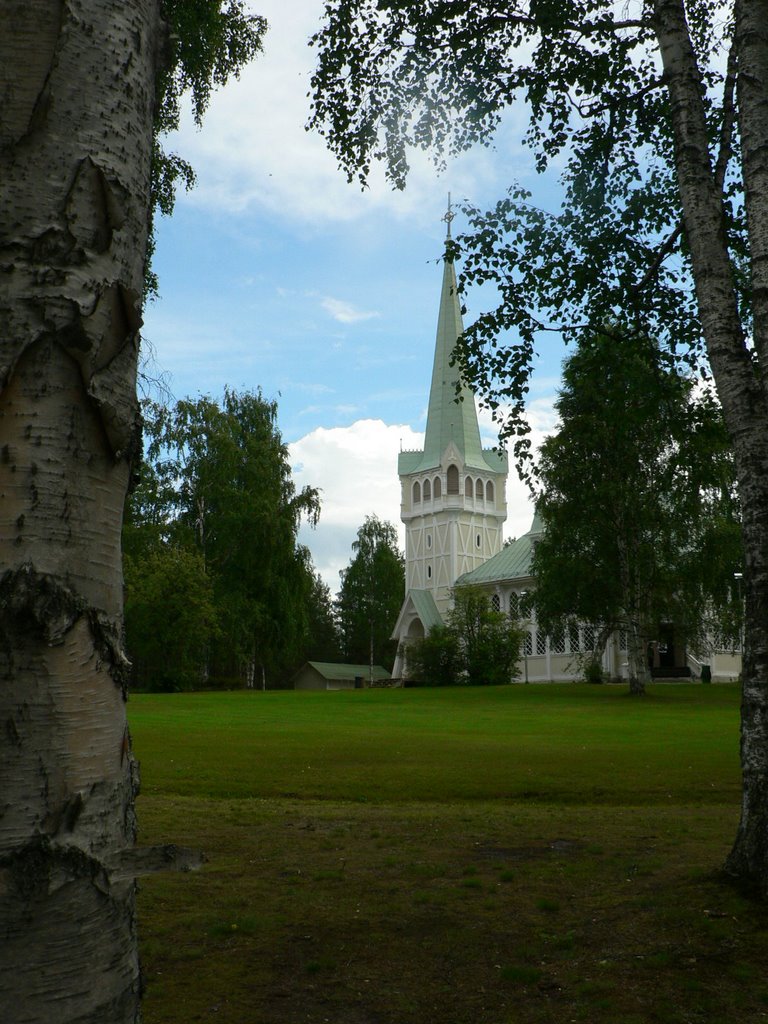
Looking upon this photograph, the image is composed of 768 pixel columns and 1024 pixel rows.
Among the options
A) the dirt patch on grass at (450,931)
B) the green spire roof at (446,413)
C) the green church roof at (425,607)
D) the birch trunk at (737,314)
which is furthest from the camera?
the green spire roof at (446,413)

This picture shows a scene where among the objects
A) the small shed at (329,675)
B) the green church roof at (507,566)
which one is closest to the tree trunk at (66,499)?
the green church roof at (507,566)

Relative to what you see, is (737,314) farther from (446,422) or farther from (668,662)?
(446,422)

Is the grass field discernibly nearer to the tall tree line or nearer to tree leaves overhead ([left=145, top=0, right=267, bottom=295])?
tree leaves overhead ([left=145, top=0, right=267, bottom=295])

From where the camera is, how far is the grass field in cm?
451

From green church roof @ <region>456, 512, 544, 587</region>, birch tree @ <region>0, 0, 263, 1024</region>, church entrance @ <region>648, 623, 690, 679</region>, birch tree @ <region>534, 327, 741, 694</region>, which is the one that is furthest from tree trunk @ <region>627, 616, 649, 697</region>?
birch tree @ <region>0, 0, 263, 1024</region>

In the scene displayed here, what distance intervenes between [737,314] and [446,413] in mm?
59824

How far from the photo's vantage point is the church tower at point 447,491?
62.7 meters

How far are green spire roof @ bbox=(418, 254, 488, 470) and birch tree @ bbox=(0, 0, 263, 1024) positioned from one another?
61.4m

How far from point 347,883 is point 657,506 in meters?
25.6

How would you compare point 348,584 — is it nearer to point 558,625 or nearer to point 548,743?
point 558,625

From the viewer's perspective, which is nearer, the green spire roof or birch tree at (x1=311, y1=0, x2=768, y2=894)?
birch tree at (x1=311, y1=0, x2=768, y2=894)

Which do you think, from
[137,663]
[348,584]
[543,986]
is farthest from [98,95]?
[348,584]

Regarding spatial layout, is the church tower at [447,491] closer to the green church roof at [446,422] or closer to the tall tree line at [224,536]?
the green church roof at [446,422]

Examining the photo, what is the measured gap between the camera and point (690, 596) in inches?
1240
